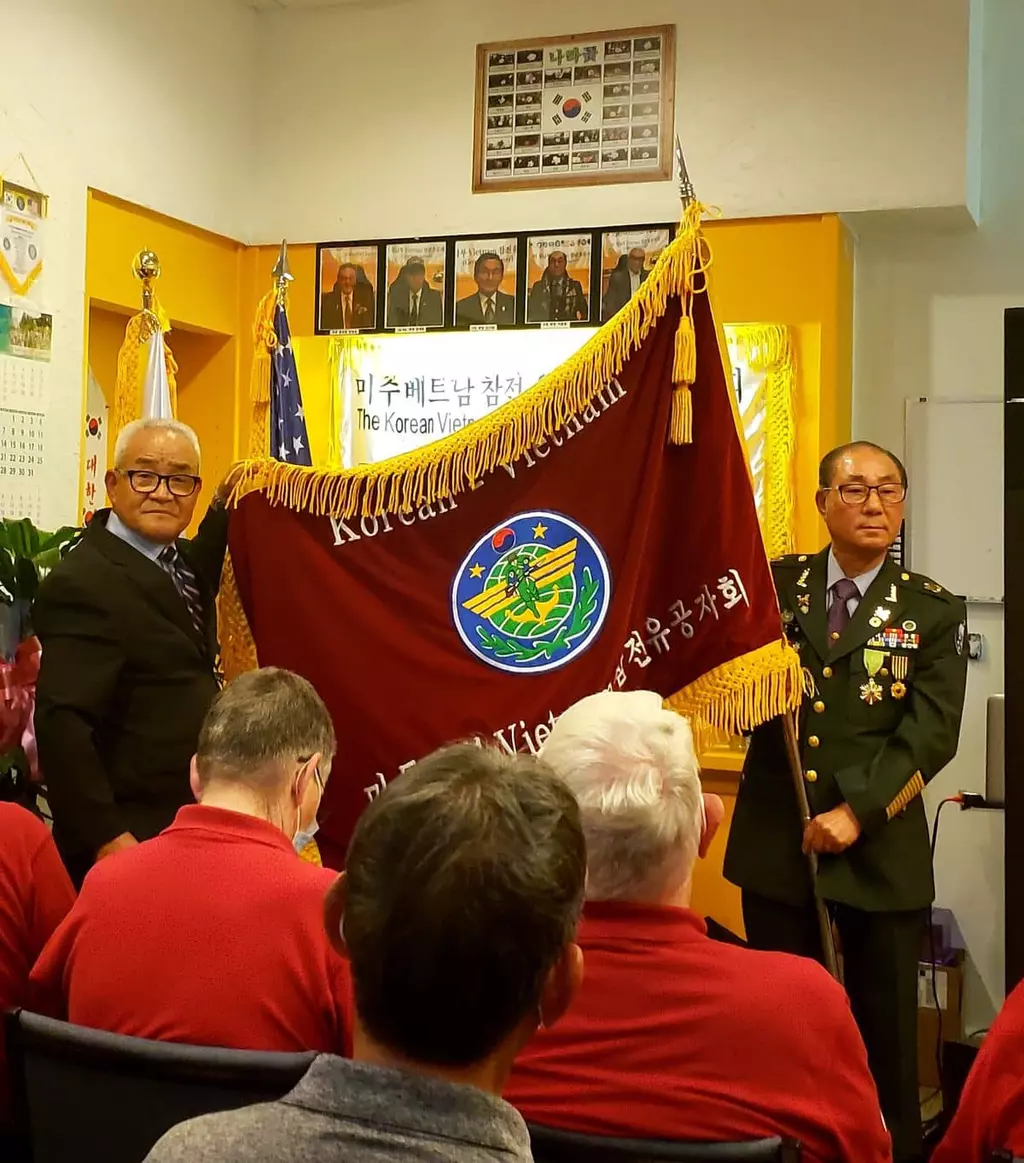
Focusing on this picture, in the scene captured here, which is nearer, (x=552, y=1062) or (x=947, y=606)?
(x=552, y=1062)

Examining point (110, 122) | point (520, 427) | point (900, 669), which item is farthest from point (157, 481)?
point (110, 122)

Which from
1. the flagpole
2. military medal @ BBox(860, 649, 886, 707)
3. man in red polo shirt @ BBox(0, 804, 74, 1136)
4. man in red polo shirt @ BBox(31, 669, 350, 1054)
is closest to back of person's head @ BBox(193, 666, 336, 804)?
man in red polo shirt @ BBox(31, 669, 350, 1054)

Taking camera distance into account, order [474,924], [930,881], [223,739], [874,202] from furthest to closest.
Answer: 1. [874,202]
2. [930,881]
3. [223,739]
4. [474,924]

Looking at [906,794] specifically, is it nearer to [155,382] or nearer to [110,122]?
[155,382]

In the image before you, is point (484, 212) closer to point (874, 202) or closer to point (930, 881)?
point (874, 202)

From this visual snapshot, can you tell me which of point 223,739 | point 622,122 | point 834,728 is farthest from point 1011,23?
point 223,739

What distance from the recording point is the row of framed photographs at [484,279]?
3906 millimetres

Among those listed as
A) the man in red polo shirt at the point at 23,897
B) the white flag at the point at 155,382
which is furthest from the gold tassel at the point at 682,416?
the white flag at the point at 155,382

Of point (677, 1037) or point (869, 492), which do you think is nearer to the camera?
point (677, 1037)

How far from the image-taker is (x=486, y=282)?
13.3ft

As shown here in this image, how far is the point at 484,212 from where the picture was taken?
4.04 metres

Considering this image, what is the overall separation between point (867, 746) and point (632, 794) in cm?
139

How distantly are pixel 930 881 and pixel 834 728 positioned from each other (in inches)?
13.9

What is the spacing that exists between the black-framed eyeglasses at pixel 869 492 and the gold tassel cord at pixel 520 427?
44 cm
